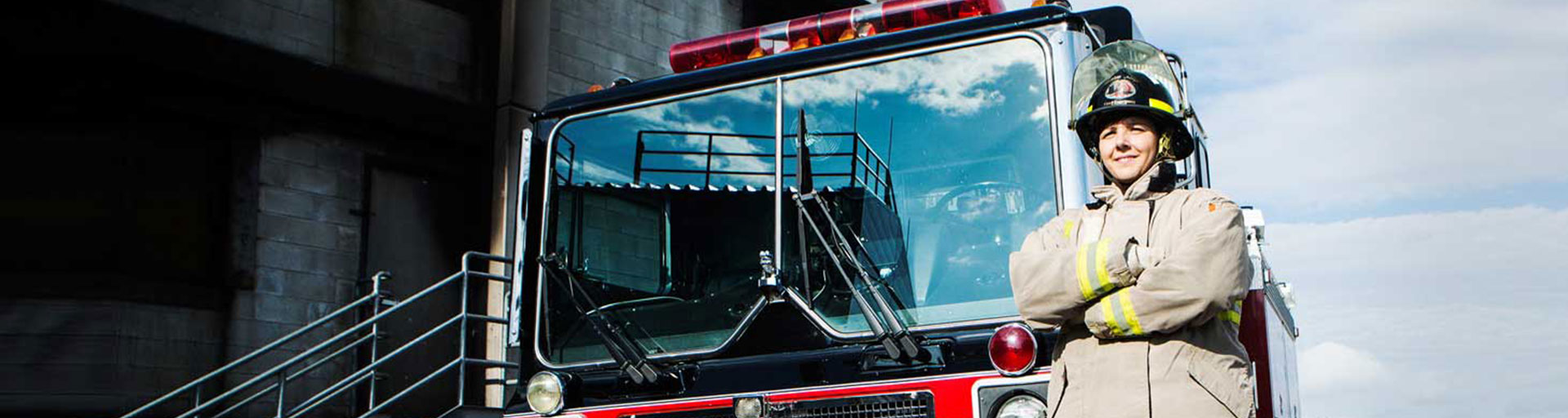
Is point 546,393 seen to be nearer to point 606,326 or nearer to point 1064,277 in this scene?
point 606,326

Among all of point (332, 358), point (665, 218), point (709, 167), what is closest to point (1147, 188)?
point (709, 167)

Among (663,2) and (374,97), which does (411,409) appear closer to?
(374,97)

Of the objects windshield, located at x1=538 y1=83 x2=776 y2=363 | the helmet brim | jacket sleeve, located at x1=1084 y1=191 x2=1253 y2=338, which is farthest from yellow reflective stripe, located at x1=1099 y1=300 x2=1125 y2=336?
windshield, located at x1=538 y1=83 x2=776 y2=363

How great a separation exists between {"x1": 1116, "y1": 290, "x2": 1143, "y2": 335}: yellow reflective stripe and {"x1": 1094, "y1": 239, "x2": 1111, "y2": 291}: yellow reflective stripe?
0.04m

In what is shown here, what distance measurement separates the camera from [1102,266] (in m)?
2.95

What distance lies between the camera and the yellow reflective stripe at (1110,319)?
295 centimetres

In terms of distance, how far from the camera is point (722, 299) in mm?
4672

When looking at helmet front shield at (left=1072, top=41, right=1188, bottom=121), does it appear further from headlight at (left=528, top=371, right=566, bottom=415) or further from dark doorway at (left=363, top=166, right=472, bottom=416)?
dark doorway at (left=363, top=166, right=472, bottom=416)

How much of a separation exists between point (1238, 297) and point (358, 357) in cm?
894

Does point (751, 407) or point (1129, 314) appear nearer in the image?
point (1129, 314)

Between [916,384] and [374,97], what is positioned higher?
[374,97]

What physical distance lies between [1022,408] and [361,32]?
8.13 metres

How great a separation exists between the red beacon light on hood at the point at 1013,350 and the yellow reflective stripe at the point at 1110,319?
105 centimetres

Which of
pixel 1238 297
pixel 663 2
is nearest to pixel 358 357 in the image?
pixel 663 2
